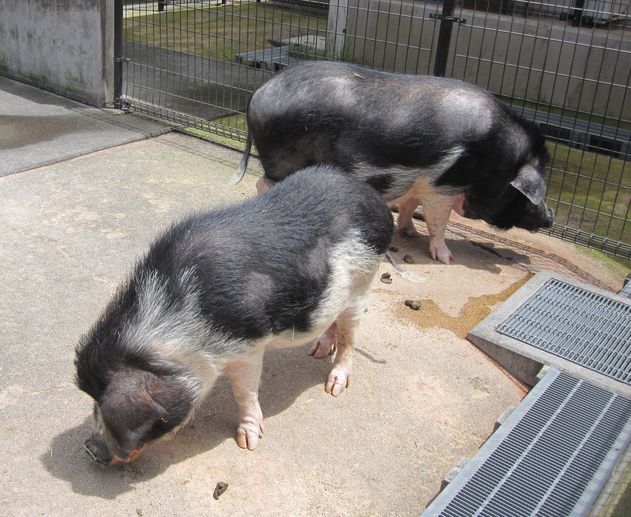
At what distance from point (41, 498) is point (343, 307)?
1.62 meters

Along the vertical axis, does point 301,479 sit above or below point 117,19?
below

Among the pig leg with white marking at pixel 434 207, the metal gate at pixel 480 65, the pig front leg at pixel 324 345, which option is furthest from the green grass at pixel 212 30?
the pig front leg at pixel 324 345

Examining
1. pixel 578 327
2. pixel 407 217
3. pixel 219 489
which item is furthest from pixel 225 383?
pixel 407 217

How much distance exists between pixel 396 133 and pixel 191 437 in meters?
2.66

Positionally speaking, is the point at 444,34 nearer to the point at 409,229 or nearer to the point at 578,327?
the point at 409,229

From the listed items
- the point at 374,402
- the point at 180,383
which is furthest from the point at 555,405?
the point at 180,383

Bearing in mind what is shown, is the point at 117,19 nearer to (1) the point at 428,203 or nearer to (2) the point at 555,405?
(1) the point at 428,203

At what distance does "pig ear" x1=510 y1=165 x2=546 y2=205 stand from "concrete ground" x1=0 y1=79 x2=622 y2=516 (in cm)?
60

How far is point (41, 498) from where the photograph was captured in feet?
10.4

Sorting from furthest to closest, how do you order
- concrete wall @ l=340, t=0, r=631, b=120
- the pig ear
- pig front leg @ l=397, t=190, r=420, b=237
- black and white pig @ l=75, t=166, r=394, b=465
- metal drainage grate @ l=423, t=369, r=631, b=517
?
concrete wall @ l=340, t=0, r=631, b=120 < pig front leg @ l=397, t=190, r=420, b=237 < the pig ear < metal drainage grate @ l=423, t=369, r=631, b=517 < black and white pig @ l=75, t=166, r=394, b=465

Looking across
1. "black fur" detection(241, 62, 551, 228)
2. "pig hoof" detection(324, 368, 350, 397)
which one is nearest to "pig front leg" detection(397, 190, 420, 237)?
"black fur" detection(241, 62, 551, 228)

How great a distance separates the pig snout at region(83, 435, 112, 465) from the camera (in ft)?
10.3

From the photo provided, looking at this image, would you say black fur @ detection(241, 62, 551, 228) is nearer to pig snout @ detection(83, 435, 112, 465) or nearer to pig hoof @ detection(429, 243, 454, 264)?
pig hoof @ detection(429, 243, 454, 264)

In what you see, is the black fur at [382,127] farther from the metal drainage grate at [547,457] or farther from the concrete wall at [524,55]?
the concrete wall at [524,55]
